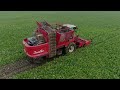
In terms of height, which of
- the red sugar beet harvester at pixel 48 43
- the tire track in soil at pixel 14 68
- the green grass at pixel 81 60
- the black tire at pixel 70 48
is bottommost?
the tire track in soil at pixel 14 68

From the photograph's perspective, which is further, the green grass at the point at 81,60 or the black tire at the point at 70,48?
the black tire at the point at 70,48

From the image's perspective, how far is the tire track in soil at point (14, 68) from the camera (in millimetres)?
13397

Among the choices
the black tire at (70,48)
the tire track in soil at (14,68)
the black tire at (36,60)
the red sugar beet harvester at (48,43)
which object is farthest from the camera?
the black tire at (70,48)

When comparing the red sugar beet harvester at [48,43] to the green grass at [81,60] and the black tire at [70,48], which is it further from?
the green grass at [81,60]

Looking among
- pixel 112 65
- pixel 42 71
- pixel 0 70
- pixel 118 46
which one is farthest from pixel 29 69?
pixel 118 46

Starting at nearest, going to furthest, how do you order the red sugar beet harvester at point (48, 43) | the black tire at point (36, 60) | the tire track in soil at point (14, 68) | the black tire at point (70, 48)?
the tire track in soil at point (14, 68), the red sugar beet harvester at point (48, 43), the black tire at point (36, 60), the black tire at point (70, 48)

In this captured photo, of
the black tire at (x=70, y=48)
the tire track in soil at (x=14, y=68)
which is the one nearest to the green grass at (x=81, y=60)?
the black tire at (x=70, y=48)

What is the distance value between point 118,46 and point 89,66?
4.78 m

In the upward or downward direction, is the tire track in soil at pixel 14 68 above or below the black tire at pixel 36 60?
below

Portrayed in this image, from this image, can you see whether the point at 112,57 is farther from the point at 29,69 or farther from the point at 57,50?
the point at 29,69

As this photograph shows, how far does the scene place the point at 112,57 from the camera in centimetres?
1560

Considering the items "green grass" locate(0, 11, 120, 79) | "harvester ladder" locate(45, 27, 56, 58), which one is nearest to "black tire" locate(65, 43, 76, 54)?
"green grass" locate(0, 11, 120, 79)

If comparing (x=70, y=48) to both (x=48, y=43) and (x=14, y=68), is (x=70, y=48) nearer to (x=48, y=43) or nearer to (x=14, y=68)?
(x=48, y=43)

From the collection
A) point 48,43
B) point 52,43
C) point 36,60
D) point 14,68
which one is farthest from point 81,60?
point 14,68
